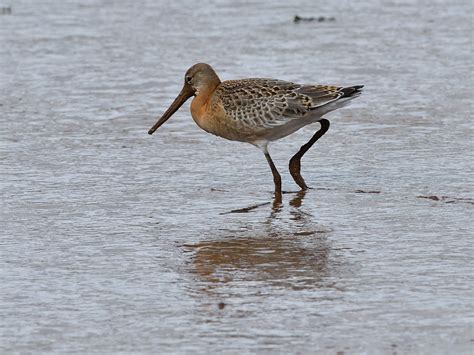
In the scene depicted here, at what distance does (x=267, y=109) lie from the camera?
10.6m

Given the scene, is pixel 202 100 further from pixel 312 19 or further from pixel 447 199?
pixel 312 19

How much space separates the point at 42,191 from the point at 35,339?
368cm

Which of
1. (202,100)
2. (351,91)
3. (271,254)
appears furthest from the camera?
(202,100)

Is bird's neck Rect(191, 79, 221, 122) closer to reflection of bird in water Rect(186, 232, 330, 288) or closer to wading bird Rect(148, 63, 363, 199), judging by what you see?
wading bird Rect(148, 63, 363, 199)

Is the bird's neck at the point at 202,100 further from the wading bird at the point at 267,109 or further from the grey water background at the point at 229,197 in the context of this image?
the grey water background at the point at 229,197

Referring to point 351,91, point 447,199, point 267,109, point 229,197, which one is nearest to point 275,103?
point 267,109

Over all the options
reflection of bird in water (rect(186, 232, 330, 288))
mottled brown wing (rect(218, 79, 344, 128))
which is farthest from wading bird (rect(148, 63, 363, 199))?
reflection of bird in water (rect(186, 232, 330, 288))

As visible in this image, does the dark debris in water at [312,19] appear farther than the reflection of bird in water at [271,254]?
Yes

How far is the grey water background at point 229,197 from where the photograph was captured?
23.1 ft

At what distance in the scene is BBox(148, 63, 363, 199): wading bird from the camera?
1051 centimetres

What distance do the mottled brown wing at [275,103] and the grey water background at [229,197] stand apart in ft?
1.98

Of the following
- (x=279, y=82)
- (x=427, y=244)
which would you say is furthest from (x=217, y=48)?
(x=427, y=244)

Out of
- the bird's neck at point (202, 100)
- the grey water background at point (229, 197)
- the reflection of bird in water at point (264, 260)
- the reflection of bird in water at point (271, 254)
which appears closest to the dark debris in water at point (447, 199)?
the grey water background at point (229, 197)

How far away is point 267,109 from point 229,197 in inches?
33.5
